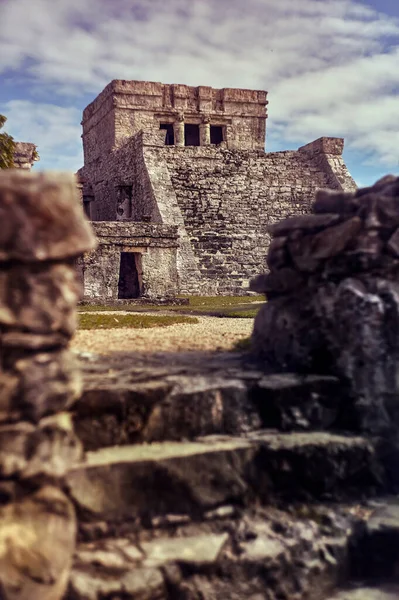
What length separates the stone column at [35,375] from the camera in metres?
2.11

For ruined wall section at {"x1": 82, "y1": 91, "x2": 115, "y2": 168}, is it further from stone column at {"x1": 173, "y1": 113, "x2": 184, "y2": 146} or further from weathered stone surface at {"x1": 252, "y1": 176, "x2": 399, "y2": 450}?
weathered stone surface at {"x1": 252, "y1": 176, "x2": 399, "y2": 450}

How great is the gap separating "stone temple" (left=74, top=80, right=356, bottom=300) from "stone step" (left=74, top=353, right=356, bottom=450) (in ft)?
37.5

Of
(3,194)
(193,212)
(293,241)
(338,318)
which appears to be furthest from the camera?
(193,212)

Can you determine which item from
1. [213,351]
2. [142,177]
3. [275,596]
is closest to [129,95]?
[142,177]

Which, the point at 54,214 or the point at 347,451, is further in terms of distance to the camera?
the point at 347,451

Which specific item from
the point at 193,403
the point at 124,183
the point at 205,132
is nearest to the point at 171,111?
the point at 205,132

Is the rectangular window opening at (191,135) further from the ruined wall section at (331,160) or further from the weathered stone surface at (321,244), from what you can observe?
the weathered stone surface at (321,244)

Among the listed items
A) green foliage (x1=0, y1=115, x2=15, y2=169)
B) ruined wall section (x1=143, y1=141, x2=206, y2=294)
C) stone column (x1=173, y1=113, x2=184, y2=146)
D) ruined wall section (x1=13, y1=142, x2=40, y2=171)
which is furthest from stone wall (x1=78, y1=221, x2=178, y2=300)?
stone column (x1=173, y1=113, x2=184, y2=146)

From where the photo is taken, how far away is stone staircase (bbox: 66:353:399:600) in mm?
2371

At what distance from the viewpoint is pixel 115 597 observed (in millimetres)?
2207

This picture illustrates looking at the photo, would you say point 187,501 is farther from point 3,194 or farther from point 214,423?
point 3,194

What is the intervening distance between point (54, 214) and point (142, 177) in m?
18.7

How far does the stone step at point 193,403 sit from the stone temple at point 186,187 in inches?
450

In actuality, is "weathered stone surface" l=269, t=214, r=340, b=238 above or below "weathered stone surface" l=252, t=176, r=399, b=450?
above
